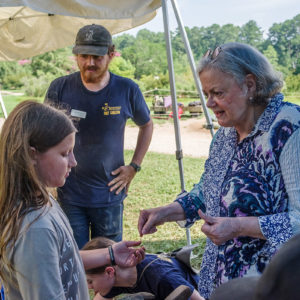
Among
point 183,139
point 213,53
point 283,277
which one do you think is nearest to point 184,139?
point 183,139

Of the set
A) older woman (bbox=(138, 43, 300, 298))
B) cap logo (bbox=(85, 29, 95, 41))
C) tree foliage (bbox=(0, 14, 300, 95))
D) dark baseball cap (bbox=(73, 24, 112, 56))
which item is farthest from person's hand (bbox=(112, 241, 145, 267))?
tree foliage (bbox=(0, 14, 300, 95))

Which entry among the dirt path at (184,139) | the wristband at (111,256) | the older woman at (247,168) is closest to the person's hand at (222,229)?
the older woman at (247,168)

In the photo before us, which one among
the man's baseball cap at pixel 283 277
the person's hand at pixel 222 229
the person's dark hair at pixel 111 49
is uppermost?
the person's dark hair at pixel 111 49

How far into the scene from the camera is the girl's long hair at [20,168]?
1.24 m

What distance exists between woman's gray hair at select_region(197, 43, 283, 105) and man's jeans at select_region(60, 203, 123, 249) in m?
1.58

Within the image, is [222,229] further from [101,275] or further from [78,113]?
[78,113]

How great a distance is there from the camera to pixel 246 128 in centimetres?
168

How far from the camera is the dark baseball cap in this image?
9.01 ft

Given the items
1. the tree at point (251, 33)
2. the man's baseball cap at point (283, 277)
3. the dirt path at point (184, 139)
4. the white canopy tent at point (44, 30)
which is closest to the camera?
the man's baseball cap at point (283, 277)

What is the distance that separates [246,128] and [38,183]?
35.7 inches

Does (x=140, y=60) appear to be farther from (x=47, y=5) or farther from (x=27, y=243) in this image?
(x=27, y=243)

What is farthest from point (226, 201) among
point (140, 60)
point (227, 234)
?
point (140, 60)

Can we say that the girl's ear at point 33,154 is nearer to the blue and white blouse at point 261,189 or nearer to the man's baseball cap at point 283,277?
the blue and white blouse at point 261,189

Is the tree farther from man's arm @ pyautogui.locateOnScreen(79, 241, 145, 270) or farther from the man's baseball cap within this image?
the man's baseball cap
